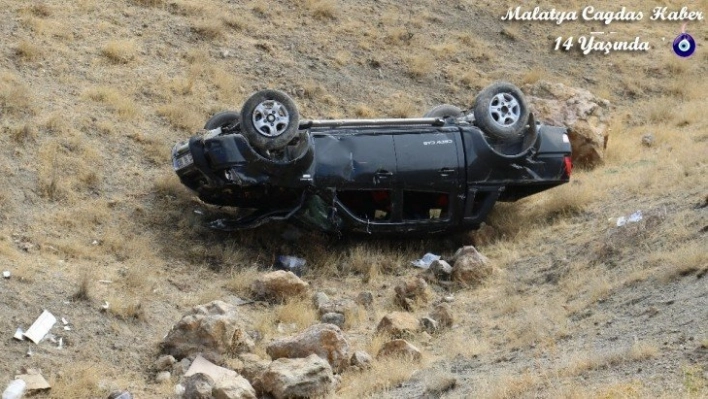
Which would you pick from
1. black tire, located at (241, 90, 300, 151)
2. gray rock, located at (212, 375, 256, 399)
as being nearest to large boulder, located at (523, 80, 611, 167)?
black tire, located at (241, 90, 300, 151)

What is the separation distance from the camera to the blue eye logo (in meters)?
25.3

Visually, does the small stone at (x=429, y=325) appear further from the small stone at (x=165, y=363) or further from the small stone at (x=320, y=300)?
the small stone at (x=165, y=363)

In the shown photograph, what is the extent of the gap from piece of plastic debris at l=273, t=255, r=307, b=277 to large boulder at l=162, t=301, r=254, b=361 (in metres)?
2.93

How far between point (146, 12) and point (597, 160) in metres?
8.53

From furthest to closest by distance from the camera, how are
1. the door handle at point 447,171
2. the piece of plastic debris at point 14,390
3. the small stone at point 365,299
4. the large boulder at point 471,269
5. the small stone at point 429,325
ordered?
the door handle at point 447,171, the large boulder at point 471,269, the small stone at point 365,299, the small stone at point 429,325, the piece of plastic debris at point 14,390

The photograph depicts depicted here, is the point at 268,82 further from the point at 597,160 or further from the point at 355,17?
the point at 597,160

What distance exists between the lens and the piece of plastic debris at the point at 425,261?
48.1 feet

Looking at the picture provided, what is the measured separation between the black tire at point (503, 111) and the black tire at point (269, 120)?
8.48ft

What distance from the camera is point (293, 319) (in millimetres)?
12398

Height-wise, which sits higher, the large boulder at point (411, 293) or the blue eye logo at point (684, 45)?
the blue eye logo at point (684, 45)

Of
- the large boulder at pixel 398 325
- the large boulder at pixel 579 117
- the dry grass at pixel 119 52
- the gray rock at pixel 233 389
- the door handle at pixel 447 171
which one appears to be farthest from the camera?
the dry grass at pixel 119 52

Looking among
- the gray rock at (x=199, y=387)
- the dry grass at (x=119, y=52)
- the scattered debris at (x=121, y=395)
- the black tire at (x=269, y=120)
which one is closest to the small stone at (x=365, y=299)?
the black tire at (x=269, y=120)

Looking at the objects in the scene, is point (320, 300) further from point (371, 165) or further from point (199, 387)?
point (199, 387)

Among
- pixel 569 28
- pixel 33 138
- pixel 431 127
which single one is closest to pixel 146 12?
pixel 33 138
